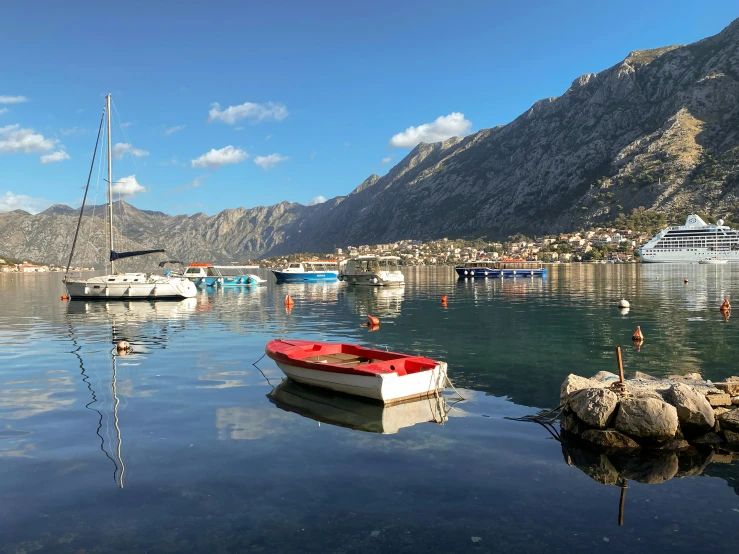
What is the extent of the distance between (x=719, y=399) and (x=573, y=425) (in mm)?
4286

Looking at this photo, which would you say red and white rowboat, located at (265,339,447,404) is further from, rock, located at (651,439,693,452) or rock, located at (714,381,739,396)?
rock, located at (714,381,739,396)

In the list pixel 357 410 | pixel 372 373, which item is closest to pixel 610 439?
pixel 372 373

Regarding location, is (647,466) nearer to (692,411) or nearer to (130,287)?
(692,411)

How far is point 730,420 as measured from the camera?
14258mm

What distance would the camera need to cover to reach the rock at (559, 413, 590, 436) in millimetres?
14625

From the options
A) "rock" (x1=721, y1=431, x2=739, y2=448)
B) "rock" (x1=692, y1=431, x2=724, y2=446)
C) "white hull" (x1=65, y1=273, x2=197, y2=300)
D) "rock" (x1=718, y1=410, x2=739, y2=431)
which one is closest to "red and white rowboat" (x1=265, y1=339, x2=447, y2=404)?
"rock" (x1=692, y1=431, x2=724, y2=446)

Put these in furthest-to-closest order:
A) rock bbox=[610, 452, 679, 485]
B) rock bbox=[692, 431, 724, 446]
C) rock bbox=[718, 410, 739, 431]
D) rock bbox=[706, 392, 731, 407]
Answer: rock bbox=[706, 392, 731, 407] < rock bbox=[718, 410, 739, 431] < rock bbox=[692, 431, 724, 446] < rock bbox=[610, 452, 679, 485]

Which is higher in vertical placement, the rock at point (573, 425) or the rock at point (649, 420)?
the rock at point (649, 420)

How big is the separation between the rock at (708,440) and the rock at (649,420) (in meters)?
0.77

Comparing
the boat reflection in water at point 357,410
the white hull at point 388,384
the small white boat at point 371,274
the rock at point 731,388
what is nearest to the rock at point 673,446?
the rock at point 731,388

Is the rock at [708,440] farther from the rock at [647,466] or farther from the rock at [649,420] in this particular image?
the rock at [647,466]

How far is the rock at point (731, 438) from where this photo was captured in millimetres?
13859

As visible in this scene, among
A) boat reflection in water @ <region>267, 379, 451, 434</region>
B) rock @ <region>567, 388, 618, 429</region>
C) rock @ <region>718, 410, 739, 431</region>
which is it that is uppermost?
rock @ <region>567, 388, 618, 429</region>

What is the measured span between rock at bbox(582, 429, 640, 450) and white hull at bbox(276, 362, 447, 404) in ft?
18.6
